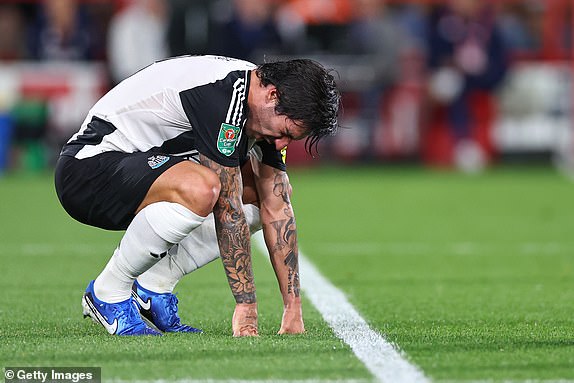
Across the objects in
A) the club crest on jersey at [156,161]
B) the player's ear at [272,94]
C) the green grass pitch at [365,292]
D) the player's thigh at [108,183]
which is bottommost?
the green grass pitch at [365,292]

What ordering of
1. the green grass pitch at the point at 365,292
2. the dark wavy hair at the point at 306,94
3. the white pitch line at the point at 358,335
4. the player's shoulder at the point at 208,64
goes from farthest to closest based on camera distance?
the player's shoulder at the point at 208,64, the dark wavy hair at the point at 306,94, the green grass pitch at the point at 365,292, the white pitch line at the point at 358,335

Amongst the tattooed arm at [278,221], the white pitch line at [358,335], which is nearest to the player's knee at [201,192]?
the tattooed arm at [278,221]

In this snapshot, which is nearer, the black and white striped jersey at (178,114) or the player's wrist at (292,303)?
the black and white striped jersey at (178,114)

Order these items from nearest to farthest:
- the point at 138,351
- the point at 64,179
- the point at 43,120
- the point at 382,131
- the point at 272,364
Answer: the point at 272,364, the point at 138,351, the point at 64,179, the point at 43,120, the point at 382,131

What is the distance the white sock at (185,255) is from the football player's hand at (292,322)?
0.48 metres

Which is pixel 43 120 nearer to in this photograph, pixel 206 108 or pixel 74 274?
pixel 74 274

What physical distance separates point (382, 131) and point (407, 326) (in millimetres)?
12643

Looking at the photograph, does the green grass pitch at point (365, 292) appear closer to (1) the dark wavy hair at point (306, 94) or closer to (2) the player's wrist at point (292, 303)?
(2) the player's wrist at point (292, 303)

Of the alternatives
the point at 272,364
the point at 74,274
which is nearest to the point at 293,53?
the point at 74,274

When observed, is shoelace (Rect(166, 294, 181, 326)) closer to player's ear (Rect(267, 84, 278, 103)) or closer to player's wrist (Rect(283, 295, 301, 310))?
player's wrist (Rect(283, 295, 301, 310))

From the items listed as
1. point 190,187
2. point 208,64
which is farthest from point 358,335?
point 208,64

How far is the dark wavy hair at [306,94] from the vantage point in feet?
16.0

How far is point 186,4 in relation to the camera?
16.9 m

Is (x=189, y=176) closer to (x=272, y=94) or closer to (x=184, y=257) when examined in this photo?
(x=272, y=94)
